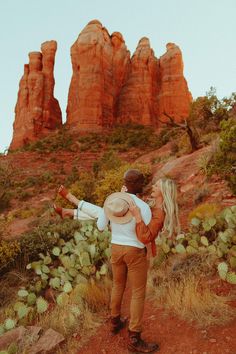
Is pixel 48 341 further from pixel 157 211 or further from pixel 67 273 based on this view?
pixel 157 211

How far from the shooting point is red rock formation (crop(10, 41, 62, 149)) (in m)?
47.3

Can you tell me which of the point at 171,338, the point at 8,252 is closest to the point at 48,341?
the point at 171,338

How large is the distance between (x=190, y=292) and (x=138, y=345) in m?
A: 1.13

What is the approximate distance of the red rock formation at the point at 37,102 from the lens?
4731 centimetres

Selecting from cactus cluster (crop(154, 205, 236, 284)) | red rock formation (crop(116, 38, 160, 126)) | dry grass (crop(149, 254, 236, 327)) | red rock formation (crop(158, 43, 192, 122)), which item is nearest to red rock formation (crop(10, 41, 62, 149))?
red rock formation (crop(116, 38, 160, 126))

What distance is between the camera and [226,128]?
28.8ft

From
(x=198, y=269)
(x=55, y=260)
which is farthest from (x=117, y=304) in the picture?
(x=55, y=260)

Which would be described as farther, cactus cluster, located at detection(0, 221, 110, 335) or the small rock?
cactus cluster, located at detection(0, 221, 110, 335)

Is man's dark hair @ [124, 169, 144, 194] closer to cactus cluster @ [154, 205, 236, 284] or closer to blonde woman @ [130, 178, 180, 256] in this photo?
blonde woman @ [130, 178, 180, 256]

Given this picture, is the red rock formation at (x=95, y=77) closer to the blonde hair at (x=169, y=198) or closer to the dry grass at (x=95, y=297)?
the dry grass at (x=95, y=297)

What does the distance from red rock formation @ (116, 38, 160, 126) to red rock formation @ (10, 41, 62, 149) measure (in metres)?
9.65

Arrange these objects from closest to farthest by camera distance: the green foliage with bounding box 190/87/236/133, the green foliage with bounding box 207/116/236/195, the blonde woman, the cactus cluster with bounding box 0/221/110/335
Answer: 1. the blonde woman
2. the cactus cluster with bounding box 0/221/110/335
3. the green foliage with bounding box 207/116/236/195
4. the green foliage with bounding box 190/87/236/133

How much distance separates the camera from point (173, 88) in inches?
1960

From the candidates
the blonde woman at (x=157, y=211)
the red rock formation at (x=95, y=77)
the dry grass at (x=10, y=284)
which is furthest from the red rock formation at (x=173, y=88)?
the blonde woman at (x=157, y=211)
